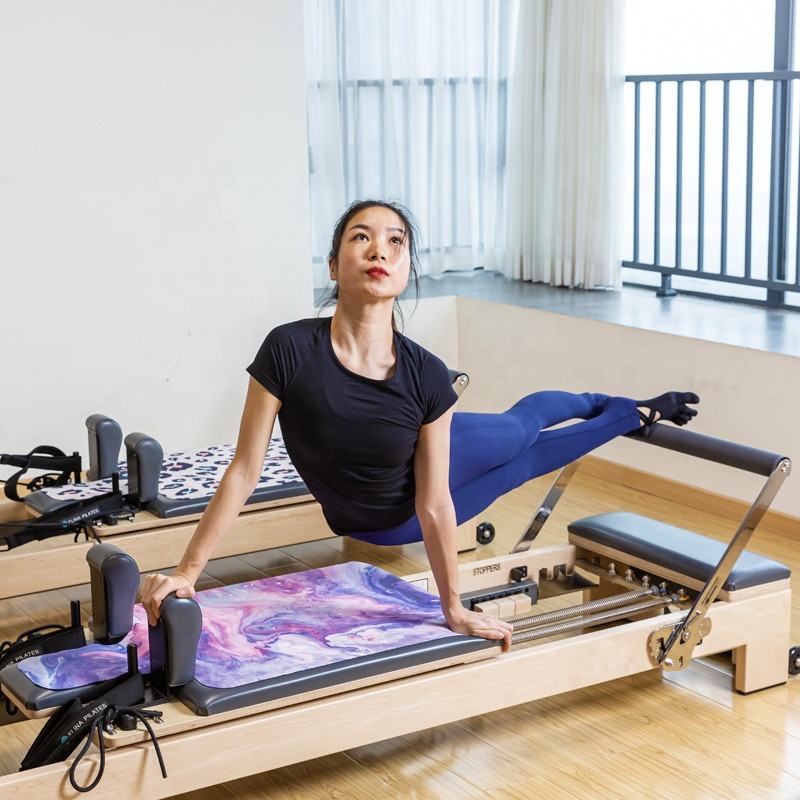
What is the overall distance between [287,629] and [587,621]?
0.67 meters

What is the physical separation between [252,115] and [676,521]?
79.4 inches

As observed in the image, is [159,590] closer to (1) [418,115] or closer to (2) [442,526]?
(2) [442,526]

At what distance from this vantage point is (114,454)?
3.16 meters

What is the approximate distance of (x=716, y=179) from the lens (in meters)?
4.68

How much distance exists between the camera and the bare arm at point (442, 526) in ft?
6.91

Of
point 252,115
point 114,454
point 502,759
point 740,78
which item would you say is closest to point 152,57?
point 252,115

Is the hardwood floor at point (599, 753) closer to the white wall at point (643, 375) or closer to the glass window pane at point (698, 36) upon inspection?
the white wall at point (643, 375)

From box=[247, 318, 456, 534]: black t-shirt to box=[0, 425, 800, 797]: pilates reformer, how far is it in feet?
0.91

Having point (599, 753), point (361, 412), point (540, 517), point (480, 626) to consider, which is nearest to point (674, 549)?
point (540, 517)

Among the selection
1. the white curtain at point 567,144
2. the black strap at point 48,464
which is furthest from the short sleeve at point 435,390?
the white curtain at point 567,144

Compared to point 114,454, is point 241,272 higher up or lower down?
higher up

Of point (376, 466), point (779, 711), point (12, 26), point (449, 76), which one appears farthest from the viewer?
point (449, 76)

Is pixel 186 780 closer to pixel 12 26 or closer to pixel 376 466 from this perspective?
pixel 376 466

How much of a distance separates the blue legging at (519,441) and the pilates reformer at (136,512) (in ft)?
1.67
